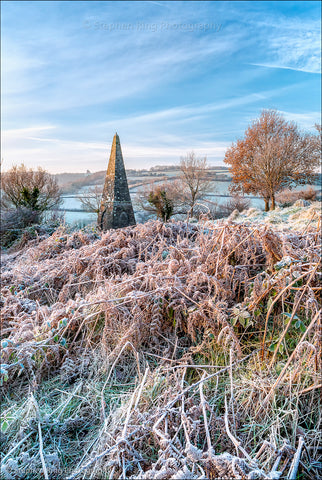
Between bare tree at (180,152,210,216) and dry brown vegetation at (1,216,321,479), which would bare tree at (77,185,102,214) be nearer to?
bare tree at (180,152,210,216)

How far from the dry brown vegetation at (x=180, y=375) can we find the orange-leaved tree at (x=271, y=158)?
21110mm

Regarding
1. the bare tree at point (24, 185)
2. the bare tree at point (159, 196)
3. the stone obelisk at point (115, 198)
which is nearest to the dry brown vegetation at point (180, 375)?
the stone obelisk at point (115, 198)

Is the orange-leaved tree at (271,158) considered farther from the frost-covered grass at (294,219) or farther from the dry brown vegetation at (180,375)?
the dry brown vegetation at (180,375)

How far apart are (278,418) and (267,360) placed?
0.42 m

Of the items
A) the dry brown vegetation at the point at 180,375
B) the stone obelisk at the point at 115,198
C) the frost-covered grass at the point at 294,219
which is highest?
the stone obelisk at the point at 115,198

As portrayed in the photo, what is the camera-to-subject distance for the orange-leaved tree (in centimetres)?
2227

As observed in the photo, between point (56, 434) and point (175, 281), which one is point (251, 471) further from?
point (175, 281)

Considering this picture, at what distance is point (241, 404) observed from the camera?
6.33 feet

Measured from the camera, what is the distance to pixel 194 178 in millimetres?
25406

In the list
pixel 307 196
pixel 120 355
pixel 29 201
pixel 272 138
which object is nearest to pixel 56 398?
pixel 120 355

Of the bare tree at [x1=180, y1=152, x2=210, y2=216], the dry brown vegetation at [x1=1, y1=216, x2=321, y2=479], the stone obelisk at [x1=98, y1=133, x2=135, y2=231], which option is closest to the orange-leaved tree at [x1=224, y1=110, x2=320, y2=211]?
the bare tree at [x1=180, y1=152, x2=210, y2=216]

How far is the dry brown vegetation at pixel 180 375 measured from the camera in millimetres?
1675

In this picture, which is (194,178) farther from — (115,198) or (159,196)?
(115,198)

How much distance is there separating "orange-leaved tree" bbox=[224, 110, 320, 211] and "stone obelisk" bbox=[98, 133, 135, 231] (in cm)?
1729
